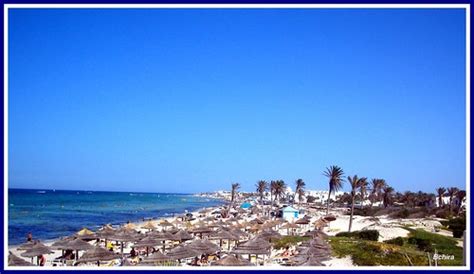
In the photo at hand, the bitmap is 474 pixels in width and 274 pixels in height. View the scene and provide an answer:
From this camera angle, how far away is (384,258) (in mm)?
17359

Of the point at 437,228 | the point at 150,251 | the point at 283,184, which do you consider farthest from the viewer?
the point at 283,184

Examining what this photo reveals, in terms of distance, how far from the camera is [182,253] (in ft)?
56.7

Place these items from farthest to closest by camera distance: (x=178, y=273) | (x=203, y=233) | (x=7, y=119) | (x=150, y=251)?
1. (x=203, y=233)
2. (x=150, y=251)
3. (x=7, y=119)
4. (x=178, y=273)

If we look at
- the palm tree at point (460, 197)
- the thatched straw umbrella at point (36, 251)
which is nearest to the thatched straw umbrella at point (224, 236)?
the thatched straw umbrella at point (36, 251)

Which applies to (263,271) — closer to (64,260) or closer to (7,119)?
(7,119)

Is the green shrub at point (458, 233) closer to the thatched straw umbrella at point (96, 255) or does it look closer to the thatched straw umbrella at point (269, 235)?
the thatched straw umbrella at point (269, 235)

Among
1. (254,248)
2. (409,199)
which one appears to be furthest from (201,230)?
(409,199)

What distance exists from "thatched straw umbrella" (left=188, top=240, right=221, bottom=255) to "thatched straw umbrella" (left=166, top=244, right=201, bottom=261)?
37 cm

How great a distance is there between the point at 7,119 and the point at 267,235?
1741cm

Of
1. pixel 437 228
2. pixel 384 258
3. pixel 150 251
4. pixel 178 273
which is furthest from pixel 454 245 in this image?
pixel 178 273

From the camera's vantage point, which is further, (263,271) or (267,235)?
(267,235)

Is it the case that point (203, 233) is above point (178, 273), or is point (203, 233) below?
below

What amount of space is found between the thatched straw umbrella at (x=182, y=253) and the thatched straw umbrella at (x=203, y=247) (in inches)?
14.7

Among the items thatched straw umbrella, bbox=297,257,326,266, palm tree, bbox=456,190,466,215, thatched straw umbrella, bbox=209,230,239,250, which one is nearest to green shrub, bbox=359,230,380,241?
thatched straw umbrella, bbox=209,230,239,250
